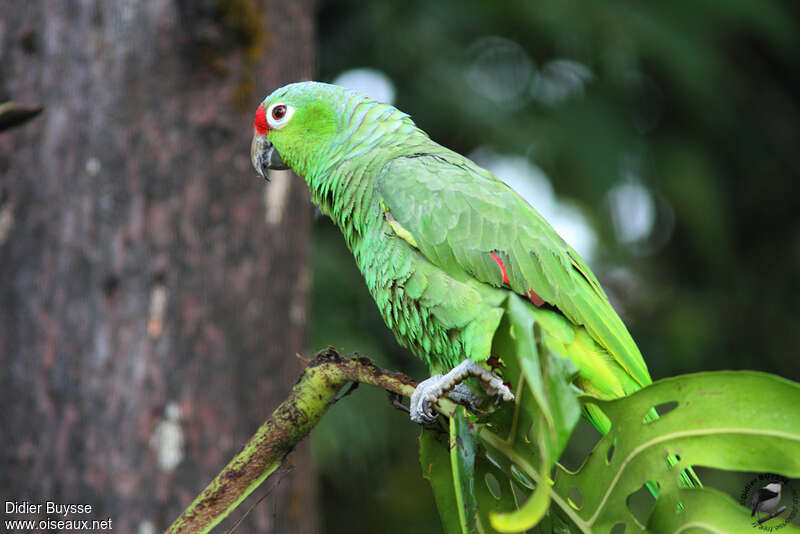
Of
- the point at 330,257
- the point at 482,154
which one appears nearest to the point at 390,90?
the point at 482,154

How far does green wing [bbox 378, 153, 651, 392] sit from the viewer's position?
4.86 feet

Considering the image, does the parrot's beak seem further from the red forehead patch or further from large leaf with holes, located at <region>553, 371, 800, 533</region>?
large leaf with holes, located at <region>553, 371, 800, 533</region>

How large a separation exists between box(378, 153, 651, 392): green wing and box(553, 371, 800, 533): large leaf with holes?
0.44 m

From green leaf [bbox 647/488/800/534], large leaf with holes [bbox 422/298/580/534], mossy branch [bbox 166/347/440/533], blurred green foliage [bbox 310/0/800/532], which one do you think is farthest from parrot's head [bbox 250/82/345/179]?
blurred green foliage [bbox 310/0/800/532]

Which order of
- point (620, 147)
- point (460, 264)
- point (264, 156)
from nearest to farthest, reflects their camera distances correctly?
point (460, 264) < point (264, 156) < point (620, 147)

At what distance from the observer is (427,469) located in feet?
3.97

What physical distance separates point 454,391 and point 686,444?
1.17ft

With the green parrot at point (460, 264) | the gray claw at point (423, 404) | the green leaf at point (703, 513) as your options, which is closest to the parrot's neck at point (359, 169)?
the green parrot at point (460, 264)

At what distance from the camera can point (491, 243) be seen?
1.50 meters

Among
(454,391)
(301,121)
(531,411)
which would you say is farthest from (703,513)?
(301,121)

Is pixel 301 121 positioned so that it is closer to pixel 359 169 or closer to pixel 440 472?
pixel 359 169

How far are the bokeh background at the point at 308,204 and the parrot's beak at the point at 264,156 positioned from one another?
0.46 m
